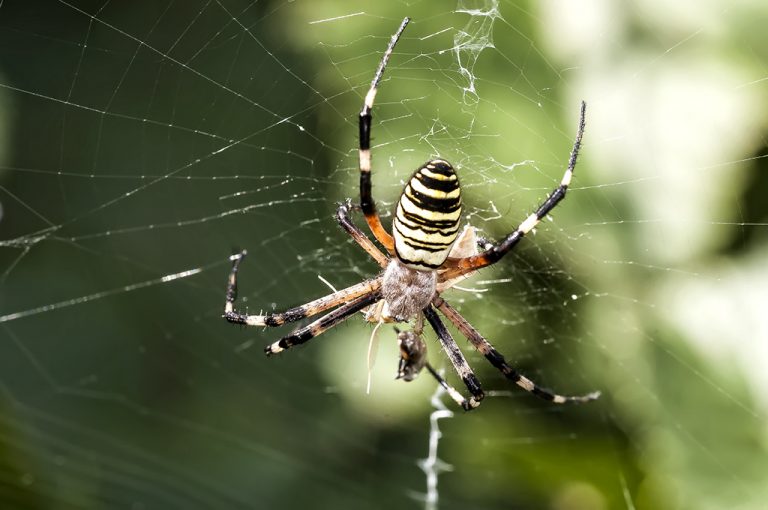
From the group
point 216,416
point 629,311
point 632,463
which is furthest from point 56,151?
point 632,463

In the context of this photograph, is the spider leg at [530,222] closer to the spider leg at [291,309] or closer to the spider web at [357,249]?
the spider web at [357,249]

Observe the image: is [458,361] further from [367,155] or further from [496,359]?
[367,155]

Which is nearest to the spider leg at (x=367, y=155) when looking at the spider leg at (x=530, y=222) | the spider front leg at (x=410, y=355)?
the spider leg at (x=530, y=222)

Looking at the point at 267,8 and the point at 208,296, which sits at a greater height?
the point at 267,8

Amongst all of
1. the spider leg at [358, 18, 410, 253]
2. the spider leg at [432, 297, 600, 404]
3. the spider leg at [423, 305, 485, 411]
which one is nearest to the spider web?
the spider leg at [432, 297, 600, 404]

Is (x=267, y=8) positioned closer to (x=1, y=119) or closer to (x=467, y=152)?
(x=467, y=152)

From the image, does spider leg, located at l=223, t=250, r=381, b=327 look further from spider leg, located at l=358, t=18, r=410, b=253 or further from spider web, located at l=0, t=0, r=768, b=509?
spider leg, located at l=358, t=18, r=410, b=253

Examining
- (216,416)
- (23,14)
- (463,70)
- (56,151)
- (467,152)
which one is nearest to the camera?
(463,70)
